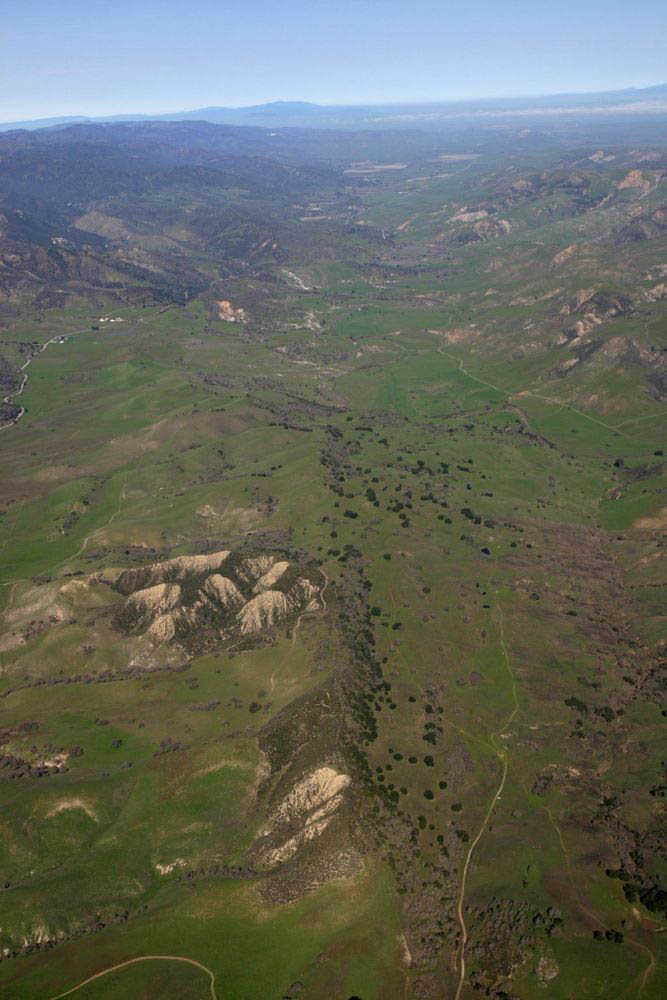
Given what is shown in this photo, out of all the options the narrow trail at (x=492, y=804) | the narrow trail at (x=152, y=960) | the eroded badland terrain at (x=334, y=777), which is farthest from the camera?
the eroded badland terrain at (x=334, y=777)

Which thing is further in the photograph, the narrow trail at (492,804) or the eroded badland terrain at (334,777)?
the eroded badland terrain at (334,777)

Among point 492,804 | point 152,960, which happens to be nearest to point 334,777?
point 492,804

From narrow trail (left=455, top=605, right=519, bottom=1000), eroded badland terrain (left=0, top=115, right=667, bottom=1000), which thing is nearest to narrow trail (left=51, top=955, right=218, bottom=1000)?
eroded badland terrain (left=0, top=115, right=667, bottom=1000)

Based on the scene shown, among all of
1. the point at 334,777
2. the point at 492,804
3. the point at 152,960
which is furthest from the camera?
the point at 492,804

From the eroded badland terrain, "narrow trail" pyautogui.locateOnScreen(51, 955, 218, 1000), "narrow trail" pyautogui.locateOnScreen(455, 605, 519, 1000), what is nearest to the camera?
"narrow trail" pyautogui.locateOnScreen(51, 955, 218, 1000)

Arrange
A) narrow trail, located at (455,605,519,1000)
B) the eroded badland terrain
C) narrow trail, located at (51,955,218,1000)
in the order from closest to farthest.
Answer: narrow trail, located at (51,955,218,1000)
narrow trail, located at (455,605,519,1000)
the eroded badland terrain

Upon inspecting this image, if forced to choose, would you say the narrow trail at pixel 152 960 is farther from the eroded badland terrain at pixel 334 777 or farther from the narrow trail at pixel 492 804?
the narrow trail at pixel 492 804

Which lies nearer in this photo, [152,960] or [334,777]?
[152,960]

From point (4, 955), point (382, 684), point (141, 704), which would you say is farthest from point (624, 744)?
point (4, 955)

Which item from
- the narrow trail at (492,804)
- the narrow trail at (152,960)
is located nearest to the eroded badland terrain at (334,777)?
the narrow trail at (492,804)

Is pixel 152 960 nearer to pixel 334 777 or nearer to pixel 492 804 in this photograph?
pixel 334 777

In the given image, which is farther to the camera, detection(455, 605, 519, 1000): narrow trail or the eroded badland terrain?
the eroded badland terrain

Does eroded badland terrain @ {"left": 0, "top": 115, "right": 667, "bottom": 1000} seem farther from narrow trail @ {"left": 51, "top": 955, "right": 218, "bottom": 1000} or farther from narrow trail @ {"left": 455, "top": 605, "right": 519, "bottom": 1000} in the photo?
narrow trail @ {"left": 51, "top": 955, "right": 218, "bottom": 1000}
